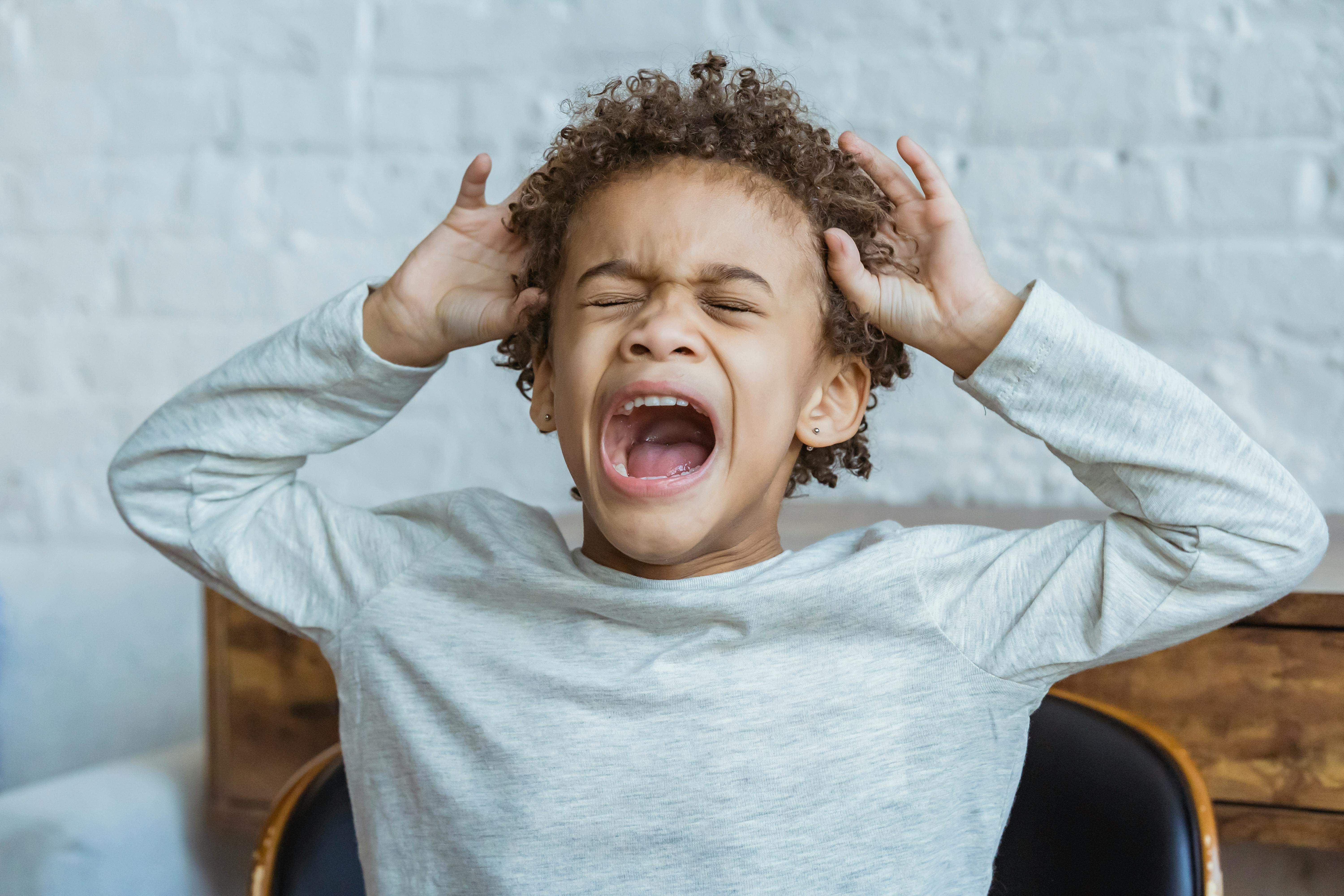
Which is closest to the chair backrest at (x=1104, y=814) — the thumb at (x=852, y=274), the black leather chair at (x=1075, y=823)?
the black leather chair at (x=1075, y=823)

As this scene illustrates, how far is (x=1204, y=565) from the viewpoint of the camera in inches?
30.8

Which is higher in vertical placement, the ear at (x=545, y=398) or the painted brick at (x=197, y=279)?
the painted brick at (x=197, y=279)

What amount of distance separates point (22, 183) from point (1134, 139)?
4.67 feet

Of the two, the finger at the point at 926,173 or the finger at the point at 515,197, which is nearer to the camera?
the finger at the point at 926,173

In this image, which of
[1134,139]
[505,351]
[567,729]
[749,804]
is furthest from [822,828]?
[1134,139]

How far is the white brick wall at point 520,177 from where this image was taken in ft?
3.94

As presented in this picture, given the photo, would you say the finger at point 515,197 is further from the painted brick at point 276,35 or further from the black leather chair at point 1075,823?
the painted brick at point 276,35

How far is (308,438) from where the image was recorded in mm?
946

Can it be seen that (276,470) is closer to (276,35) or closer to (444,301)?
(444,301)

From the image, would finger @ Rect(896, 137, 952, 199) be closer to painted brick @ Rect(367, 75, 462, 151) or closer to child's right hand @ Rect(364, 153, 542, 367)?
child's right hand @ Rect(364, 153, 542, 367)

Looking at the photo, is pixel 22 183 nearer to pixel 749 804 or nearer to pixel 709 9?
pixel 709 9

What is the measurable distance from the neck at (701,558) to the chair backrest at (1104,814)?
0.83ft

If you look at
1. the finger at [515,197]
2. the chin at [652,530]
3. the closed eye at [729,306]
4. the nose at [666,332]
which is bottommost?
the chin at [652,530]

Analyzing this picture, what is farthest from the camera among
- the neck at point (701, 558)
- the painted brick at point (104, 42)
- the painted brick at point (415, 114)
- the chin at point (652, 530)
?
the painted brick at point (104, 42)
